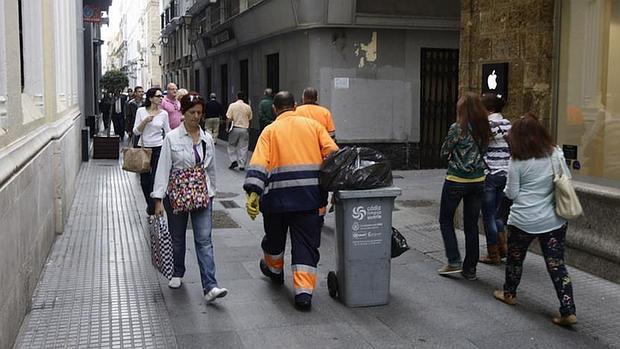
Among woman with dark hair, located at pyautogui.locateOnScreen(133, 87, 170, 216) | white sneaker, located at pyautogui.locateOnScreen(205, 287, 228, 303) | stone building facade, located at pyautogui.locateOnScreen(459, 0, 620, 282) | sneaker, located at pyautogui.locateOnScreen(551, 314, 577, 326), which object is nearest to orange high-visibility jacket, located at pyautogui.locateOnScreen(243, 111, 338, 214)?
white sneaker, located at pyautogui.locateOnScreen(205, 287, 228, 303)

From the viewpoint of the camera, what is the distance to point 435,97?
15.9m

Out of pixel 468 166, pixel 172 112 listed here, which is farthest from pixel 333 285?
pixel 172 112

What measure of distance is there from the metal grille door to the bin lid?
1026cm

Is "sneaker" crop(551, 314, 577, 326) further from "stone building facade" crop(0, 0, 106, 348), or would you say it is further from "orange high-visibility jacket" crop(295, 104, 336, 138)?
"orange high-visibility jacket" crop(295, 104, 336, 138)

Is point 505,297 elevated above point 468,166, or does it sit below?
below

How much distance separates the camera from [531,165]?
5457 millimetres

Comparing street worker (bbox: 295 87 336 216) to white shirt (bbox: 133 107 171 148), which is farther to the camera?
white shirt (bbox: 133 107 171 148)

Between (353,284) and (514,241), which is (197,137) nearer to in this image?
(353,284)

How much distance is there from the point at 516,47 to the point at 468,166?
230 centimetres

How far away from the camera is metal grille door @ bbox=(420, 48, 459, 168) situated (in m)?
15.8

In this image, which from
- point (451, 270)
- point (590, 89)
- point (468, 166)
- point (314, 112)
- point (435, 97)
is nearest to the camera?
point (468, 166)

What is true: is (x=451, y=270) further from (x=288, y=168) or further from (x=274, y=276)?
(x=288, y=168)

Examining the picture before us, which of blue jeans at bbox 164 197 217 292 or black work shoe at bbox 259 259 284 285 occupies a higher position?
blue jeans at bbox 164 197 217 292

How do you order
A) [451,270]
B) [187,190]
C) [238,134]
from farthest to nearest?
[238,134] < [451,270] < [187,190]
